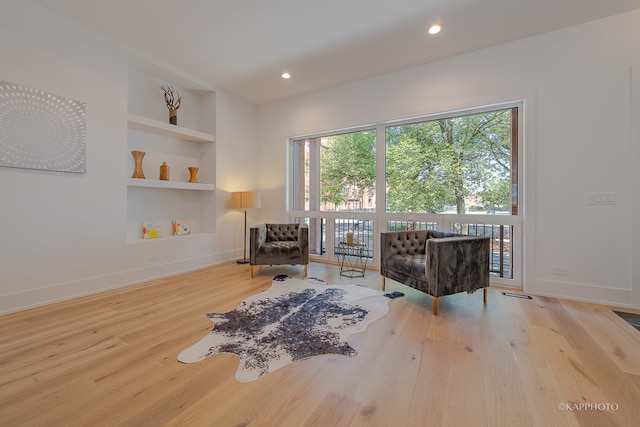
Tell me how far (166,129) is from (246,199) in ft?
5.29

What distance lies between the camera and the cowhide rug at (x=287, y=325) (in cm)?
187

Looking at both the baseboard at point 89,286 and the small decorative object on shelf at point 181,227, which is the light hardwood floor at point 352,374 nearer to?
the baseboard at point 89,286

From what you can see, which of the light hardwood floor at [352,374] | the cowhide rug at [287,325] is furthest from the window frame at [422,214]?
the cowhide rug at [287,325]

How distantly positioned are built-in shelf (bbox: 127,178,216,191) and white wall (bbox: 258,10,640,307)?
13.1ft

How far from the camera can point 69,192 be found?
2980 mm

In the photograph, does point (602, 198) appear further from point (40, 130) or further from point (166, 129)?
point (40, 130)

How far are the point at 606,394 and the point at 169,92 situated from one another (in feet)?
19.1

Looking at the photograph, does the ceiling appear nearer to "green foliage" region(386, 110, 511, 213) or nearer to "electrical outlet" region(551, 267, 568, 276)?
"green foliage" region(386, 110, 511, 213)

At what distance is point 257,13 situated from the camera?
2.83 metres

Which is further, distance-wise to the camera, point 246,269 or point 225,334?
point 246,269

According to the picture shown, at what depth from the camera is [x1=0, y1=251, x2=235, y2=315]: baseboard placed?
8.64ft

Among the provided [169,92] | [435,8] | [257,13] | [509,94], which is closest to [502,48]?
[509,94]

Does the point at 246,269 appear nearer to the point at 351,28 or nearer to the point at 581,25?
the point at 351,28
